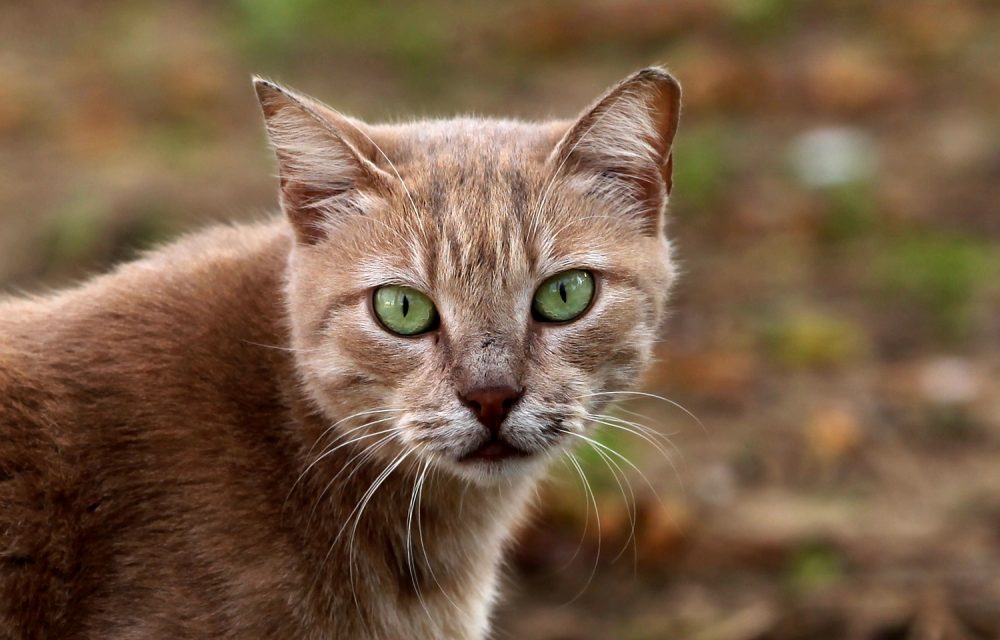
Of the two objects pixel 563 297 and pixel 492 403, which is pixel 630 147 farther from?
pixel 492 403

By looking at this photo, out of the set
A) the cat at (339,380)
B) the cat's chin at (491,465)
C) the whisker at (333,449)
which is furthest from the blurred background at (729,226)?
the whisker at (333,449)

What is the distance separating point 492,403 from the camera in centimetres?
278

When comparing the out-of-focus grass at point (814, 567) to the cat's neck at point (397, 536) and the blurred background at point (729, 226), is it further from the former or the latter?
the cat's neck at point (397, 536)

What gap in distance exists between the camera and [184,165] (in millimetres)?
6758

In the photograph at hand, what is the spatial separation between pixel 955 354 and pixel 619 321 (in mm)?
3088

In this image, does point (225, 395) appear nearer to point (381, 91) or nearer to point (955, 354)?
point (955, 354)

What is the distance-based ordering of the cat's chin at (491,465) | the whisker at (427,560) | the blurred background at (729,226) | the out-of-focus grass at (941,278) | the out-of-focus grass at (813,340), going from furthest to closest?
the out-of-focus grass at (941,278) → the out-of-focus grass at (813,340) → the blurred background at (729,226) → the whisker at (427,560) → the cat's chin at (491,465)

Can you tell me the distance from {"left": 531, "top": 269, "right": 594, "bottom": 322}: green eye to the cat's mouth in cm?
31

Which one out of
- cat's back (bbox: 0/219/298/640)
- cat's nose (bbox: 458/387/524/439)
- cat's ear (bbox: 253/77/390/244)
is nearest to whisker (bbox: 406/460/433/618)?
cat's nose (bbox: 458/387/524/439)

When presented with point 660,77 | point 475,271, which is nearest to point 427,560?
point 475,271

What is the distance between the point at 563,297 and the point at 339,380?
0.55 m

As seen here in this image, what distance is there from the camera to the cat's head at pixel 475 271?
9.36 feet

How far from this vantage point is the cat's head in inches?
112

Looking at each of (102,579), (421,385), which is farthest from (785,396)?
(102,579)
